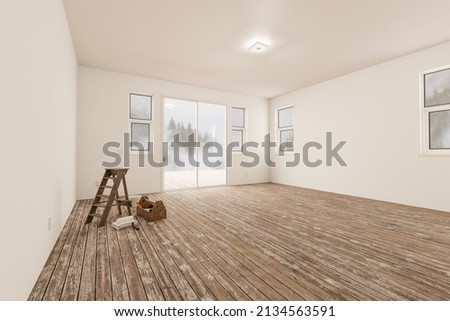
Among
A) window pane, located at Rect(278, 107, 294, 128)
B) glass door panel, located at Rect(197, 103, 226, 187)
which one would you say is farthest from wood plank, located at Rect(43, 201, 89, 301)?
window pane, located at Rect(278, 107, 294, 128)

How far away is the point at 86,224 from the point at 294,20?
4.25 metres

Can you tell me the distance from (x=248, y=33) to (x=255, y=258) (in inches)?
132

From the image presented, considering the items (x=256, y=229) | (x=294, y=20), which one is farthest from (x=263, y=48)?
(x=256, y=229)

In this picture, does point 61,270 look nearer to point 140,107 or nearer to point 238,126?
point 140,107

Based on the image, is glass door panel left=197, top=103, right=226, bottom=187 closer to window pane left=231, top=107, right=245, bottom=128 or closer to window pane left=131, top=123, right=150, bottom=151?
window pane left=231, top=107, right=245, bottom=128

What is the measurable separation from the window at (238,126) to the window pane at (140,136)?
270cm

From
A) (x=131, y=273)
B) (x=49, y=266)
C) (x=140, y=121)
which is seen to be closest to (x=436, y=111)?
(x=131, y=273)

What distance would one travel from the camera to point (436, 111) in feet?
13.0

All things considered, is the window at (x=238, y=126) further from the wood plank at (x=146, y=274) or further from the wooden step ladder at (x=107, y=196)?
the wood plank at (x=146, y=274)

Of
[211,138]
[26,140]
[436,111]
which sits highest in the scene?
[436,111]

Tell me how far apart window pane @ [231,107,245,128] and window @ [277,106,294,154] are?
132 centimetres

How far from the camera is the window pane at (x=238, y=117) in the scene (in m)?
7.07

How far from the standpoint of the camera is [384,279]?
170 centimetres
